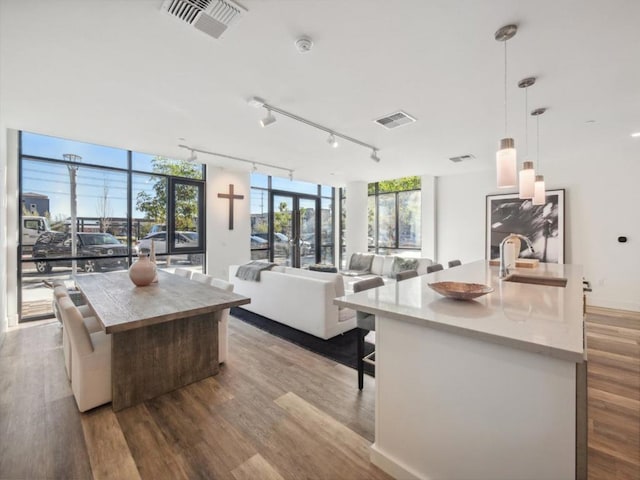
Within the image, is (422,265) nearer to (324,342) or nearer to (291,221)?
(324,342)

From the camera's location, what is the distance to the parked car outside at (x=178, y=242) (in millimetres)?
5129

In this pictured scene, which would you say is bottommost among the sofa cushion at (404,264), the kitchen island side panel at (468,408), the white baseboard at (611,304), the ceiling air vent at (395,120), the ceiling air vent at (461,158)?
the white baseboard at (611,304)

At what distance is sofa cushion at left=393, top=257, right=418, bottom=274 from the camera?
5673 mm

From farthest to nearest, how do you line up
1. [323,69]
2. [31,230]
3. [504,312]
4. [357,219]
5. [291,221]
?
[291,221] < [357,219] < [31,230] < [323,69] < [504,312]

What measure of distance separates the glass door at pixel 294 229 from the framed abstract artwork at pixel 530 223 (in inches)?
174

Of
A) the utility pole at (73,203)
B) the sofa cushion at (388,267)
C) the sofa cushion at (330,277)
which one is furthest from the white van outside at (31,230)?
the sofa cushion at (388,267)

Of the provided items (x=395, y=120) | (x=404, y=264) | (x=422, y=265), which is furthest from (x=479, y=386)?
(x=404, y=264)

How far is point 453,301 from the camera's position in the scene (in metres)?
1.72

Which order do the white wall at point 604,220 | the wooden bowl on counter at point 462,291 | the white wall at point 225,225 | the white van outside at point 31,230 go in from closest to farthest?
the wooden bowl on counter at point 462,291, the white van outside at point 31,230, the white wall at point 604,220, the white wall at point 225,225

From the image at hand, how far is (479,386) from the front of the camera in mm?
1277

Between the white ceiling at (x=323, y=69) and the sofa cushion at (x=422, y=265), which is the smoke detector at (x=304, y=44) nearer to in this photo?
the white ceiling at (x=323, y=69)

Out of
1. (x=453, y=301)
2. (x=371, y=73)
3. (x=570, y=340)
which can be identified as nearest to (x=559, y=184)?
(x=371, y=73)

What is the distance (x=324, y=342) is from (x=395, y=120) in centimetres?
278

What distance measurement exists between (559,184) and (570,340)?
567cm
